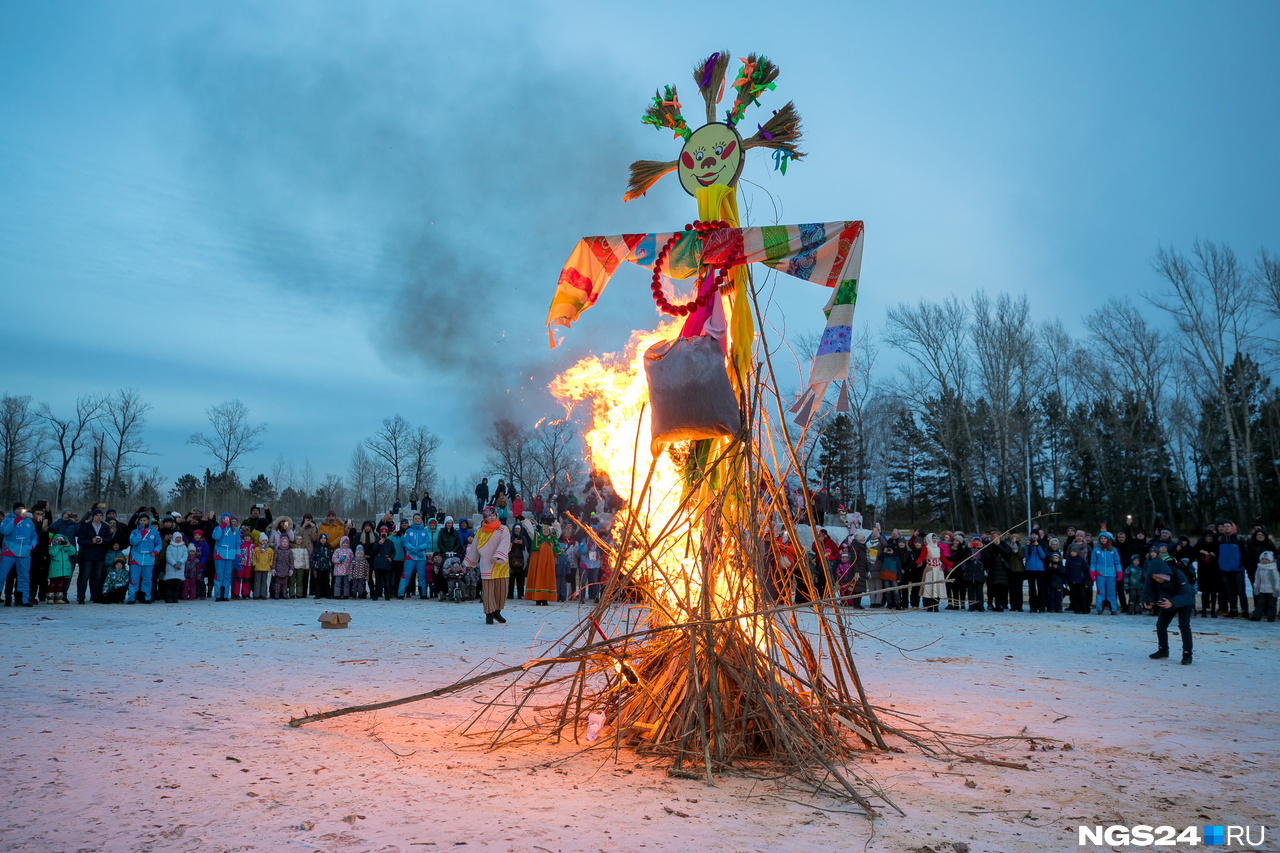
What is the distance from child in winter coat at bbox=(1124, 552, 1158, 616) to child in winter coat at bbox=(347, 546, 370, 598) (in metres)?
14.7

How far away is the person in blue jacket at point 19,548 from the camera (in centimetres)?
1209

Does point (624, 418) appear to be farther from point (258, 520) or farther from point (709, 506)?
point (258, 520)

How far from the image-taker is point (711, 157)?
540 cm

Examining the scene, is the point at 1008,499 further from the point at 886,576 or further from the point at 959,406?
the point at 886,576

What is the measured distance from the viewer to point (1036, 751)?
486 centimetres

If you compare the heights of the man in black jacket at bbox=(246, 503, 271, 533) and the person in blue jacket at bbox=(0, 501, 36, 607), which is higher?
the man in black jacket at bbox=(246, 503, 271, 533)

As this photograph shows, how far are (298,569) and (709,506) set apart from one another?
44.9 feet

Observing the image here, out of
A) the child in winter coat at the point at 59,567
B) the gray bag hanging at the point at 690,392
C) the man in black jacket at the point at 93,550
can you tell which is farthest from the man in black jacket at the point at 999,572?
the child in winter coat at the point at 59,567

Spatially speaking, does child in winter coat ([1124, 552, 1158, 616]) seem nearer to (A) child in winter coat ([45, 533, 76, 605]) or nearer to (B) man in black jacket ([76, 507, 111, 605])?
(B) man in black jacket ([76, 507, 111, 605])

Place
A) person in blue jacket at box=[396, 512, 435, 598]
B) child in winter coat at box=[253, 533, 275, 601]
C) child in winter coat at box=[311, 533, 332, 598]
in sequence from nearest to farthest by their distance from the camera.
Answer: child in winter coat at box=[253, 533, 275, 601] → child in winter coat at box=[311, 533, 332, 598] → person in blue jacket at box=[396, 512, 435, 598]

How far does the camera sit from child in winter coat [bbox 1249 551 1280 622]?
13.3 metres

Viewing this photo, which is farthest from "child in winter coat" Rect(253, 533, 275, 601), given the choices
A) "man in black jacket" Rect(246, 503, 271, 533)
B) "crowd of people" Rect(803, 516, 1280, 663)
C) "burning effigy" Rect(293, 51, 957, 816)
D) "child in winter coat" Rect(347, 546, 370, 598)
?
"burning effigy" Rect(293, 51, 957, 816)

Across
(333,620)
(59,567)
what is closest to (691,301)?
(333,620)

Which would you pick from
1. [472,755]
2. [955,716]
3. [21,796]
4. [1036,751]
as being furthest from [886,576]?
[21,796]
